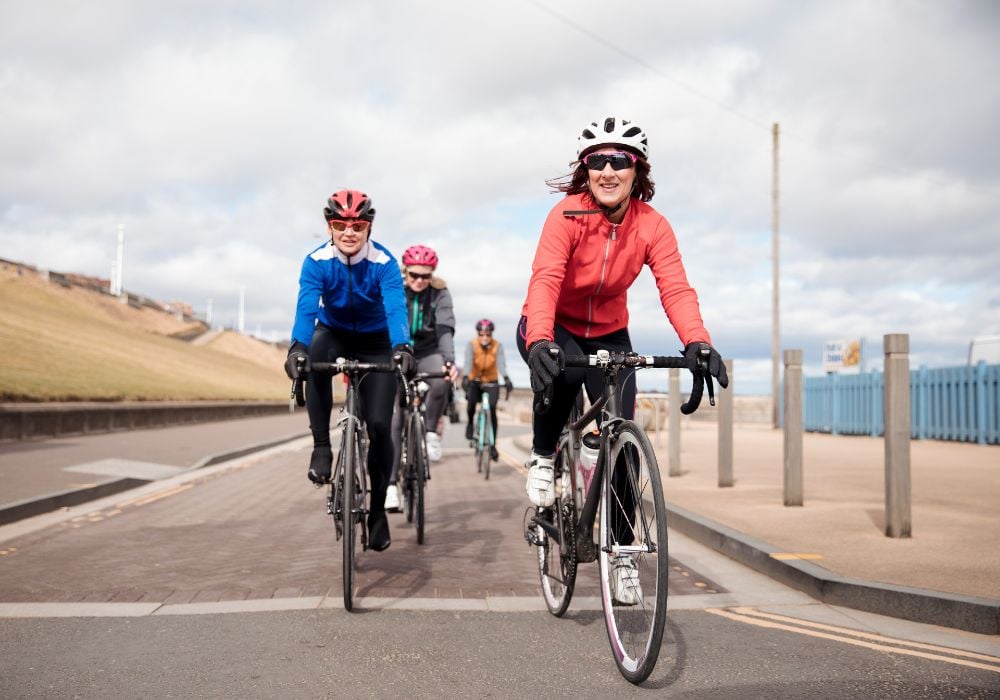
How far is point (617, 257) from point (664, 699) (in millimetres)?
1920

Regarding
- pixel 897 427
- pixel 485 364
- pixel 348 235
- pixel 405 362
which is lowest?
pixel 897 427

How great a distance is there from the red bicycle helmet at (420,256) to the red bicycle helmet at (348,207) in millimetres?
2867

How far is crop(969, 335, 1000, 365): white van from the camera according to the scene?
24328 mm

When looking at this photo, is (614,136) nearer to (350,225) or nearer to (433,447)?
(350,225)

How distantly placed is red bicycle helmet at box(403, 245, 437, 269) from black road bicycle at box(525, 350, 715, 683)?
4268 millimetres

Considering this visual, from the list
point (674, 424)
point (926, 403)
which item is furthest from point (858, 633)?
point (926, 403)

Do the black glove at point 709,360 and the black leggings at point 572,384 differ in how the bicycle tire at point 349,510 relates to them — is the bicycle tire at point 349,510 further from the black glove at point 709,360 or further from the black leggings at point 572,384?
the black glove at point 709,360

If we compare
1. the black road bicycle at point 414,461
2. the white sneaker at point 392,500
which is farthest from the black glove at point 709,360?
the black road bicycle at point 414,461

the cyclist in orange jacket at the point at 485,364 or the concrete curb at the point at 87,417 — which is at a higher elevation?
the cyclist in orange jacket at the point at 485,364

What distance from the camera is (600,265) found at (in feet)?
14.1

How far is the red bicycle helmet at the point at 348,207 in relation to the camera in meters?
5.49

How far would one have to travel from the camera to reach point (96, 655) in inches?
161

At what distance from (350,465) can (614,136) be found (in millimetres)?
2309

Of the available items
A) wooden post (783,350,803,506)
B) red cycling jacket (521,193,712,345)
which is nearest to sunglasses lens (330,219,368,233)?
red cycling jacket (521,193,712,345)
